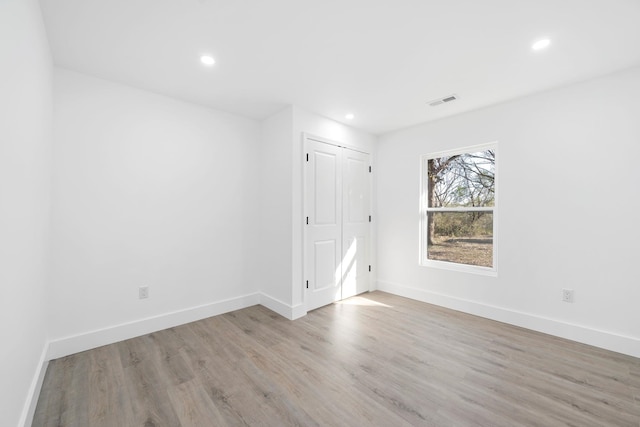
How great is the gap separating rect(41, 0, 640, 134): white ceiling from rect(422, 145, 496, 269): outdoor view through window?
80 cm

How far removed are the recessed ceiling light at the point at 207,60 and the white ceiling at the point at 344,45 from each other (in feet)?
0.28

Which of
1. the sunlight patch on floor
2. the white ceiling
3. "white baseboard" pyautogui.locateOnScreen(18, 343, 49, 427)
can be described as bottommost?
the sunlight patch on floor

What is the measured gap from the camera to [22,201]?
4.66ft

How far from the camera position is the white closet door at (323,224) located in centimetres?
328

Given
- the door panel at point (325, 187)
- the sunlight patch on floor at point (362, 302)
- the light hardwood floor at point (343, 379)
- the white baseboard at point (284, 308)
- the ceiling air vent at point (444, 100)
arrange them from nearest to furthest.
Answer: the light hardwood floor at point (343, 379), the ceiling air vent at point (444, 100), the white baseboard at point (284, 308), the door panel at point (325, 187), the sunlight patch on floor at point (362, 302)

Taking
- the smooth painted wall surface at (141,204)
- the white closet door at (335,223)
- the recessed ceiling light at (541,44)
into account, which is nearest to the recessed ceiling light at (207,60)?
the smooth painted wall surface at (141,204)

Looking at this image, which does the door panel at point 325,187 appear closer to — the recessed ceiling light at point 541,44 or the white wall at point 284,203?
the white wall at point 284,203

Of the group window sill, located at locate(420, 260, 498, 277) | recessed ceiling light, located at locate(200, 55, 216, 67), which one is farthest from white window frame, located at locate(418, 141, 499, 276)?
recessed ceiling light, located at locate(200, 55, 216, 67)

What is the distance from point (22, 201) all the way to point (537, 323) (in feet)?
13.9

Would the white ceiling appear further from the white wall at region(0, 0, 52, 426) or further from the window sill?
the window sill

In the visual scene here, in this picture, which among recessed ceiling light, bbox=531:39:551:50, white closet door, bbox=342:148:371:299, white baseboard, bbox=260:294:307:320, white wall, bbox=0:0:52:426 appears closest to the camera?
white wall, bbox=0:0:52:426

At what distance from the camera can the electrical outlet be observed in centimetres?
257

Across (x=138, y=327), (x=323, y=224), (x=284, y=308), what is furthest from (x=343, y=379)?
(x=138, y=327)

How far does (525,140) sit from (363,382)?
2.90 metres
